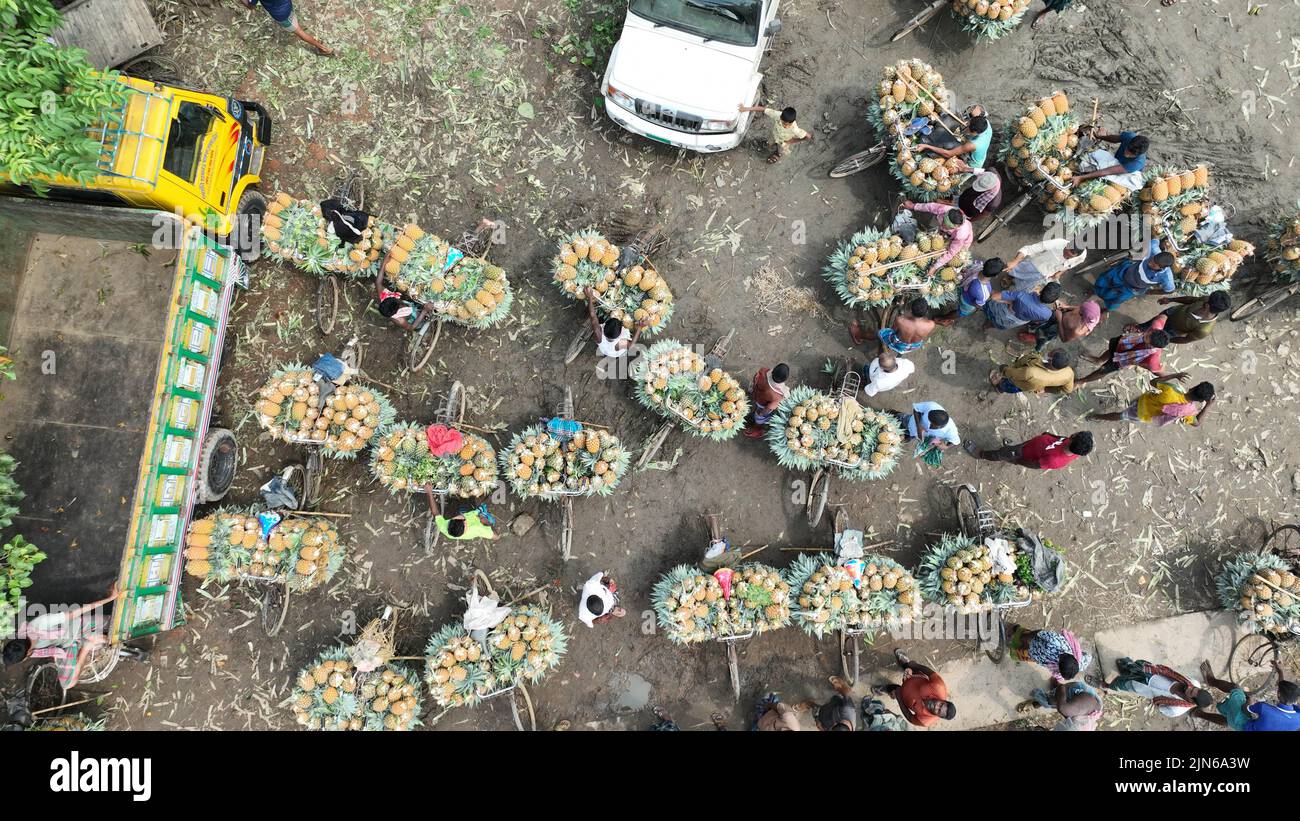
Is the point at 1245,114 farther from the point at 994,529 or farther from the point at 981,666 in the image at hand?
the point at 981,666

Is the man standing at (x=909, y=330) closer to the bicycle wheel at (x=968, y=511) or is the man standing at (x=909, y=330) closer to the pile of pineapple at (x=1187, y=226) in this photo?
the bicycle wheel at (x=968, y=511)

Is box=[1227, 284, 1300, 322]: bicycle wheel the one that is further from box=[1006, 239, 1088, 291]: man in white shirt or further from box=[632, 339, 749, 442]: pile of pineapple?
box=[632, 339, 749, 442]: pile of pineapple

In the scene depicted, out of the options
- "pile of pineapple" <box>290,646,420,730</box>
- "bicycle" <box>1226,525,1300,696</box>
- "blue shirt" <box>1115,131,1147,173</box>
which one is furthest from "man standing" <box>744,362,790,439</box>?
"bicycle" <box>1226,525,1300,696</box>

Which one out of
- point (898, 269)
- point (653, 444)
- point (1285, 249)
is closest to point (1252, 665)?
point (1285, 249)

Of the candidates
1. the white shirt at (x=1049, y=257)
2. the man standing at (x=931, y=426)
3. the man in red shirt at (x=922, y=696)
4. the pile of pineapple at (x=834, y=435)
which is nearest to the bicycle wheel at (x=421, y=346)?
the pile of pineapple at (x=834, y=435)

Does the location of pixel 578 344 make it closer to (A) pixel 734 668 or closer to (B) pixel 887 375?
(B) pixel 887 375

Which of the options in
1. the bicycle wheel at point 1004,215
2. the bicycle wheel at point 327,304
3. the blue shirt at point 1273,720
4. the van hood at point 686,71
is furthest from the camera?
the bicycle wheel at point 1004,215
